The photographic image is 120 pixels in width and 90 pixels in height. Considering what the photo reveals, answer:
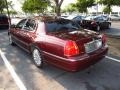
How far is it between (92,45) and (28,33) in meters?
2.47

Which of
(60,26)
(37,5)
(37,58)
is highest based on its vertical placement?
(37,5)

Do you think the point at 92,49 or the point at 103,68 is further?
the point at 103,68

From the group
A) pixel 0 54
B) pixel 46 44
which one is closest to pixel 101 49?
pixel 46 44

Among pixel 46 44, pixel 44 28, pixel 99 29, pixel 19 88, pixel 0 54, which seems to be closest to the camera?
pixel 19 88

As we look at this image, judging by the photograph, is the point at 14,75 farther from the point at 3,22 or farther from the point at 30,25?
the point at 3,22

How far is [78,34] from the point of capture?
18.4 ft

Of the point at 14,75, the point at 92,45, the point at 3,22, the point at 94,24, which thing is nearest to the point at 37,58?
the point at 14,75

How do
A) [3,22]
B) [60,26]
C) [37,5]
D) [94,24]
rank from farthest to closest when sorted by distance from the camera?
1. [37,5]
2. [3,22]
3. [94,24]
4. [60,26]

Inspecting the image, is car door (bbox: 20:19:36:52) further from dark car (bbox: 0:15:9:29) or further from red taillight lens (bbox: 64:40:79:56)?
dark car (bbox: 0:15:9:29)

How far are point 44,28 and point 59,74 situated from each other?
140 cm

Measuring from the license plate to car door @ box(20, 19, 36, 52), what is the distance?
201 cm

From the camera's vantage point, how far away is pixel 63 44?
5098 mm

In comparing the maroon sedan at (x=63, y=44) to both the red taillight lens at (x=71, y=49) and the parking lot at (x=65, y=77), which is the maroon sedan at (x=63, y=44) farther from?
the parking lot at (x=65, y=77)

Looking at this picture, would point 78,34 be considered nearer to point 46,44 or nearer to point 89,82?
point 46,44
